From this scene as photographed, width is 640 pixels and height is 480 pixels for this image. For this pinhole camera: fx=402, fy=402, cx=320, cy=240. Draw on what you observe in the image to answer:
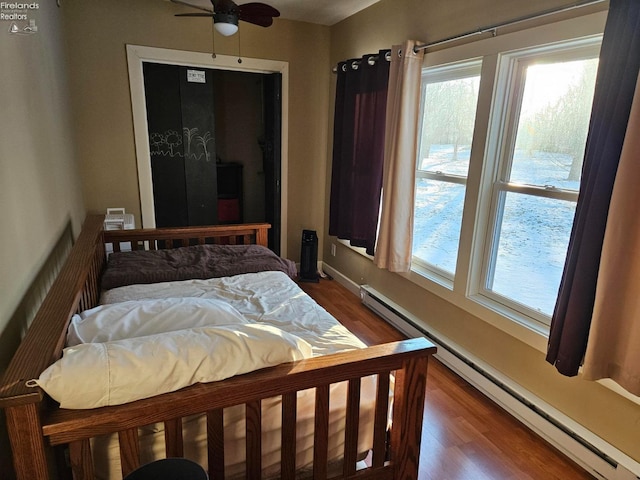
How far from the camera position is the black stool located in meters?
0.86

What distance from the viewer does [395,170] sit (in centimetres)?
269

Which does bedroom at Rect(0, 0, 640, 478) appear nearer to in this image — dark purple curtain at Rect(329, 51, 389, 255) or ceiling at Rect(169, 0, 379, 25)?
ceiling at Rect(169, 0, 379, 25)

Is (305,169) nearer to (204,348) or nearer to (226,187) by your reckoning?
(226,187)

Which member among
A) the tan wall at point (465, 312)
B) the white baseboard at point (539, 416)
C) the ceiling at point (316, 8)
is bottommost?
the white baseboard at point (539, 416)

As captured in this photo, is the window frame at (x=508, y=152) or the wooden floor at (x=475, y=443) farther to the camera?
the window frame at (x=508, y=152)

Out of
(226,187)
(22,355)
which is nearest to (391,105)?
(22,355)

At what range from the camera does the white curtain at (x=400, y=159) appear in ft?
8.43

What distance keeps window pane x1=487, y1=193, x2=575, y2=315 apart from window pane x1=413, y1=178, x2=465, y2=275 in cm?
38

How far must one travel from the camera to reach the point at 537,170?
2025 mm

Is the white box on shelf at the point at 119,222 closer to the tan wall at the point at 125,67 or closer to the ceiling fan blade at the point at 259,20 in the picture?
the tan wall at the point at 125,67

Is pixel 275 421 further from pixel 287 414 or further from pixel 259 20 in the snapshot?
pixel 259 20

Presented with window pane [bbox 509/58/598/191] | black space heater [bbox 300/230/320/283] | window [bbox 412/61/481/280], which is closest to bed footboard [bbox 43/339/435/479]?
window pane [bbox 509/58/598/191]

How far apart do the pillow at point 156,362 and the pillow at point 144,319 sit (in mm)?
265

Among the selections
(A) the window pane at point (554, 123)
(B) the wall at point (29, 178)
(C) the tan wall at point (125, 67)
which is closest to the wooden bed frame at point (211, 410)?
(B) the wall at point (29, 178)
